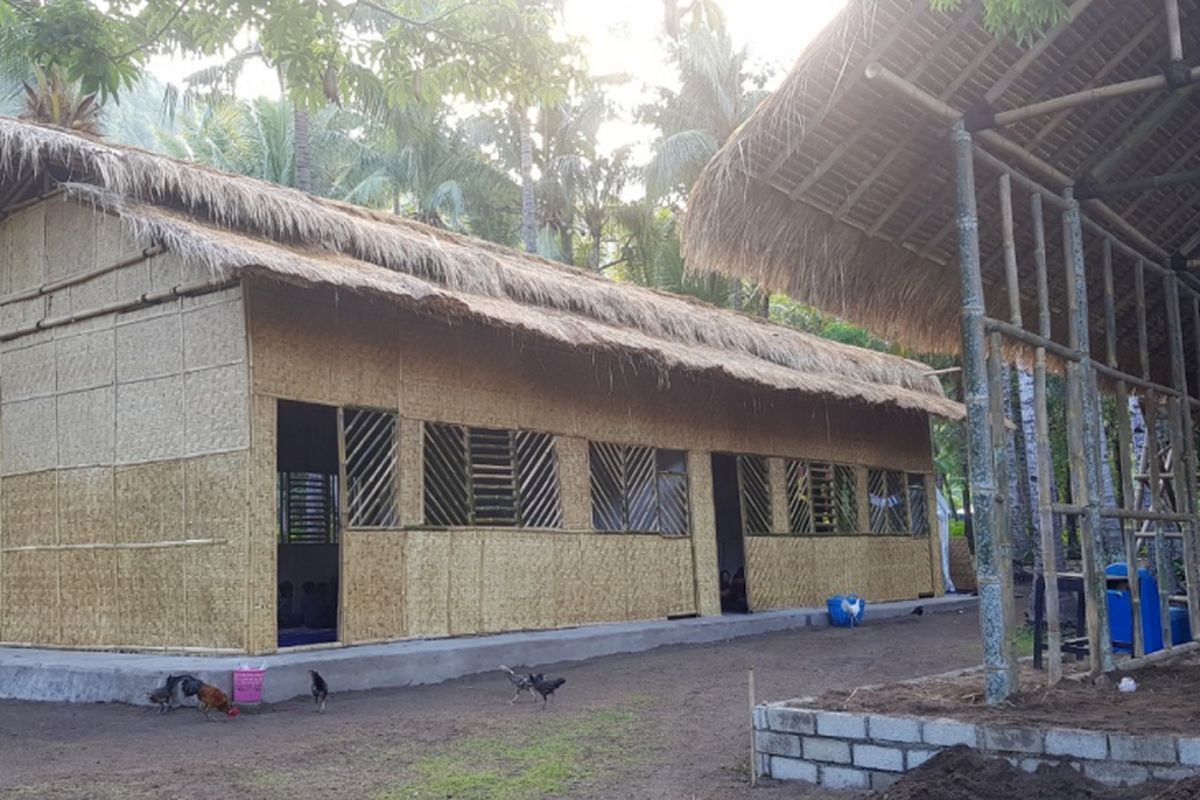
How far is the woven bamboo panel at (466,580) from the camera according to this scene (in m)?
9.34

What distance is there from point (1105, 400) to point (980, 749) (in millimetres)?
16010

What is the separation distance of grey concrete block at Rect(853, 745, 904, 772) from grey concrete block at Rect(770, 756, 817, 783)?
0.22 meters

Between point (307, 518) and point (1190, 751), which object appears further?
point (307, 518)

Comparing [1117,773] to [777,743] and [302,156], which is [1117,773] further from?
[302,156]

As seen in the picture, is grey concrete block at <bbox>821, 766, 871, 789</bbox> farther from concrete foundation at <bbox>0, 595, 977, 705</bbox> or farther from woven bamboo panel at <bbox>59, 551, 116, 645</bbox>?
woven bamboo panel at <bbox>59, 551, 116, 645</bbox>

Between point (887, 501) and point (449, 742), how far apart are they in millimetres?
10418

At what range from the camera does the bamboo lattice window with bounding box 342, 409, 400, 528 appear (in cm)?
874

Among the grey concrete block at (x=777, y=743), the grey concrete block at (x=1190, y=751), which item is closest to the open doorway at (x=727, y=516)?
the grey concrete block at (x=777, y=743)

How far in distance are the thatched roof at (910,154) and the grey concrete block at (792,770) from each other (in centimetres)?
296

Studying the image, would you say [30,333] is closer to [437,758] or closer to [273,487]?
[273,487]

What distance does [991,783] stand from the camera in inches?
156

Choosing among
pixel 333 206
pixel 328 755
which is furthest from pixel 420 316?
pixel 328 755

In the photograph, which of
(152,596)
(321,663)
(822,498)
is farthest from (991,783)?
Result: (822,498)

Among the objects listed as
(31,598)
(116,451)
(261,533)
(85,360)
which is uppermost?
(85,360)
